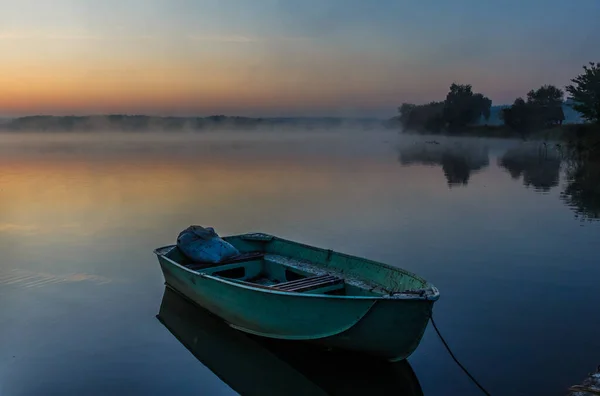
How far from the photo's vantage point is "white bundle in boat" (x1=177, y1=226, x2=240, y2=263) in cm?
1344

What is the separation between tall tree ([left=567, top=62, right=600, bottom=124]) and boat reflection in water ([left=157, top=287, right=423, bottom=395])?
46553 mm

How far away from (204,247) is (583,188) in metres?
27.5

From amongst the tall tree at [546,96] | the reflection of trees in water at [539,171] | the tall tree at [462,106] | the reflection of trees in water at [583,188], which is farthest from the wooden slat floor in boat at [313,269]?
the tall tree at [462,106]

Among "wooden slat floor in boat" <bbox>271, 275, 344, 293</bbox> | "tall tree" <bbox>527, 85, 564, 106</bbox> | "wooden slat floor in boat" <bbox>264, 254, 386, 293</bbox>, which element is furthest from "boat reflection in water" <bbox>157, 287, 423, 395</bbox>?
"tall tree" <bbox>527, 85, 564, 106</bbox>

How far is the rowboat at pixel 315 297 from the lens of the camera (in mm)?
8953

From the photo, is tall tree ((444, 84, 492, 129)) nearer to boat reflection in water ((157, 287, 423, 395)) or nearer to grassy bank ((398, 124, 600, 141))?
grassy bank ((398, 124, 600, 141))

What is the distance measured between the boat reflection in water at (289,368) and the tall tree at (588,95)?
46.6 metres

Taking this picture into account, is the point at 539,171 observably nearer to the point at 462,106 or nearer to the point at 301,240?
the point at 301,240

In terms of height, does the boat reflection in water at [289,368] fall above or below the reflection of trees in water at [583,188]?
below

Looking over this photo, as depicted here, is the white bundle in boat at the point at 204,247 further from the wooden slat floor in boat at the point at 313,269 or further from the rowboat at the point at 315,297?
the wooden slat floor in boat at the point at 313,269

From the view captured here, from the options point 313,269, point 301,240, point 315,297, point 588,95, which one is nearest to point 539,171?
point 588,95

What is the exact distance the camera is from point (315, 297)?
9.23 m

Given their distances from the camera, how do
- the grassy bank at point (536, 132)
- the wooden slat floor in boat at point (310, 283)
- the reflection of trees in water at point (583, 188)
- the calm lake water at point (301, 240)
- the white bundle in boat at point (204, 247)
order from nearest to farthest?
1. the calm lake water at point (301, 240)
2. the wooden slat floor in boat at point (310, 283)
3. the white bundle in boat at point (204, 247)
4. the reflection of trees in water at point (583, 188)
5. the grassy bank at point (536, 132)

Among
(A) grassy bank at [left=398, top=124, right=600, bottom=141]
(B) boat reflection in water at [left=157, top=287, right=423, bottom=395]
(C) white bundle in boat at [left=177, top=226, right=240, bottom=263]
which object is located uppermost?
(A) grassy bank at [left=398, top=124, right=600, bottom=141]
